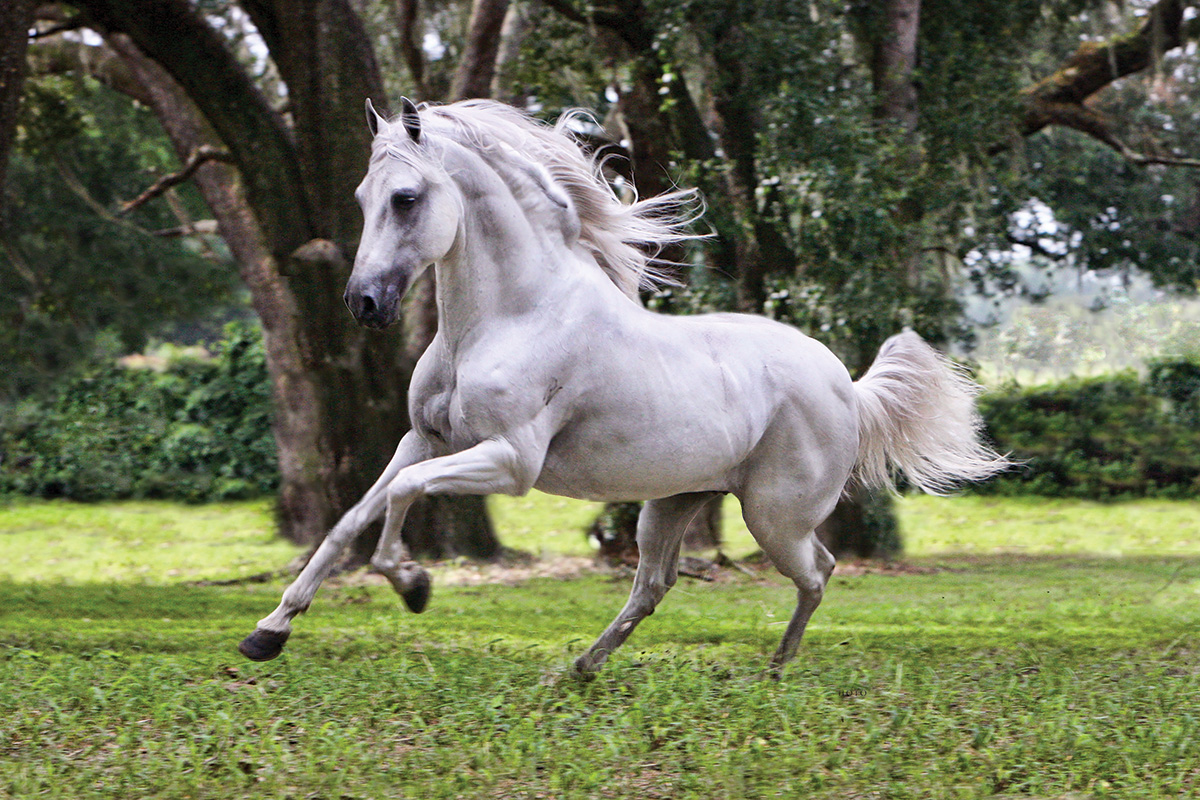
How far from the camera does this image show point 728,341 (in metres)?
5.01

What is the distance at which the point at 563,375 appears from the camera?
14.7ft

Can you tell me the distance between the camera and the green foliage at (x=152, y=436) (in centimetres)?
1712

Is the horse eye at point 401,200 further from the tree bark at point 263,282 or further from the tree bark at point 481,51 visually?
the tree bark at point 263,282

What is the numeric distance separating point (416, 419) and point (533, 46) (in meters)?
7.08

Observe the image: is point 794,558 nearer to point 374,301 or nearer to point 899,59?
point 374,301

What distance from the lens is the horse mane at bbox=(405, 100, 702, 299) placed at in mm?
4637

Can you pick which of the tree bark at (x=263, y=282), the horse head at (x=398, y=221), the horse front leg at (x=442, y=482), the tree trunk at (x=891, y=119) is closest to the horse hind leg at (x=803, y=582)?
the horse front leg at (x=442, y=482)

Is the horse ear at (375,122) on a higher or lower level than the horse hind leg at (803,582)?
higher

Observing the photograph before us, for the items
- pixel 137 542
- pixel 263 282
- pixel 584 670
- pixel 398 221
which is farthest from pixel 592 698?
pixel 137 542

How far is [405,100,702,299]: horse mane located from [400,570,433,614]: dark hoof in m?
1.50

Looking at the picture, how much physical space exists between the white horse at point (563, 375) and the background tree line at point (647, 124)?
3476 mm

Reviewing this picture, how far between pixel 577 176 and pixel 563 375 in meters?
0.92

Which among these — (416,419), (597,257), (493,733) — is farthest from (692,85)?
(493,733)

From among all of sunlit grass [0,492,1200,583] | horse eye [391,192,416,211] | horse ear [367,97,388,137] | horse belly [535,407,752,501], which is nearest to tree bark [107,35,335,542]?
sunlit grass [0,492,1200,583]
